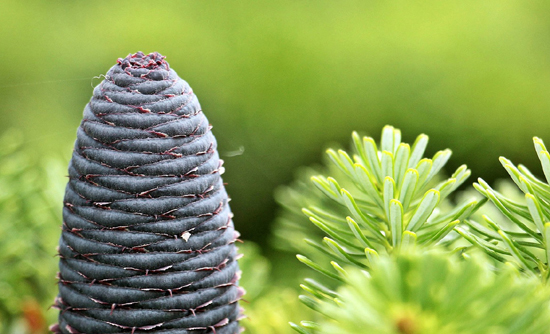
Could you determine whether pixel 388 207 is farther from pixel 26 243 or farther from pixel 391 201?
pixel 26 243

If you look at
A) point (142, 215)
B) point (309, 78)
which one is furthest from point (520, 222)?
point (309, 78)

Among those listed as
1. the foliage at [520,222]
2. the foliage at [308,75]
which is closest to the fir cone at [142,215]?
the foliage at [520,222]

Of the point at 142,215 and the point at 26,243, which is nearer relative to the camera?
the point at 142,215

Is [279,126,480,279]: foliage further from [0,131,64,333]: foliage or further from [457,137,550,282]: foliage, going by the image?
[0,131,64,333]: foliage

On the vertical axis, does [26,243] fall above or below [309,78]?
below

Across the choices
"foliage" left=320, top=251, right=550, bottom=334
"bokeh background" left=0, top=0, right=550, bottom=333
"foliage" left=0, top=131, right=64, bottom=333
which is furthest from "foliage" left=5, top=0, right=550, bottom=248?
"foliage" left=320, top=251, right=550, bottom=334
